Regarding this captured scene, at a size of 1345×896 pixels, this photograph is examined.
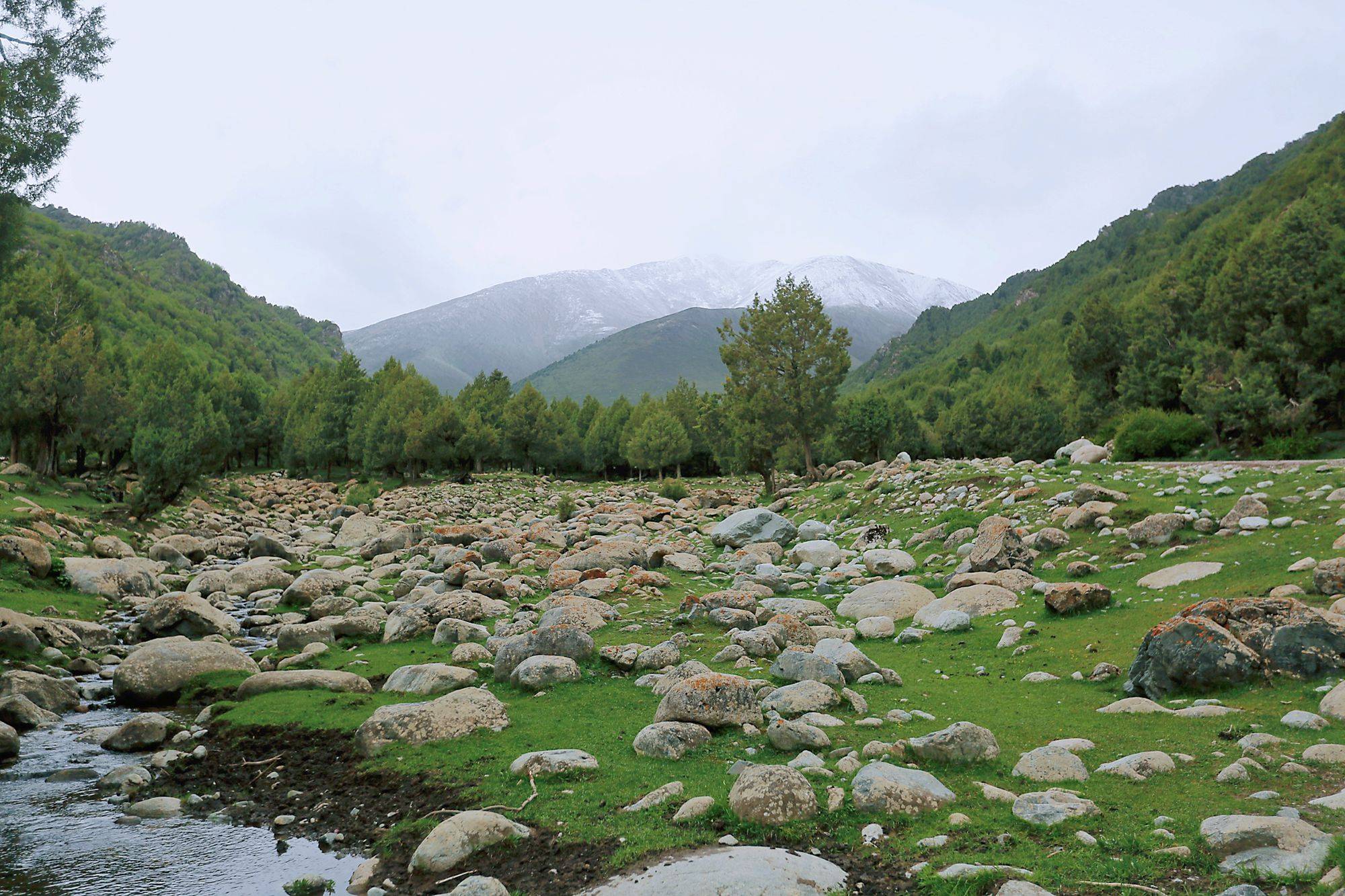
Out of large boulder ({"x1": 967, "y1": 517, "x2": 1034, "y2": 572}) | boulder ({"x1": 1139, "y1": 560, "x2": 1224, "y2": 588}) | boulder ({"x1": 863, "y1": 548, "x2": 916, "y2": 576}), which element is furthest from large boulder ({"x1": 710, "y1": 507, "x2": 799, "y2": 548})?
boulder ({"x1": 1139, "y1": 560, "x2": 1224, "y2": 588})

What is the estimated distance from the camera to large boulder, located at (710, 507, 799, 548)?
91.5ft

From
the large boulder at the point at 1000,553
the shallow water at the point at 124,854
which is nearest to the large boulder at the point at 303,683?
the shallow water at the point at 124,854

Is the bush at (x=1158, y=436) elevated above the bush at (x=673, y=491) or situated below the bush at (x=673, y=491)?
above

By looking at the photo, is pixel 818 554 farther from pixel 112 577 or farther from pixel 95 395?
pixel 95 395

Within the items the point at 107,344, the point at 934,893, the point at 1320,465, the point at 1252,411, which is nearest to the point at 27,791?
the point at 934,893

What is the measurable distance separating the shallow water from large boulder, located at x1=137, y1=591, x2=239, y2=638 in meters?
8.16

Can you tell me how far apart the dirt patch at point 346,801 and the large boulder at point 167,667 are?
3107 mm

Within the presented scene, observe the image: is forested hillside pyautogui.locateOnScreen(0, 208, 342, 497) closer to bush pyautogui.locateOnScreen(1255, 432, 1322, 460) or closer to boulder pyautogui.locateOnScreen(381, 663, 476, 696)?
boulder pyautogui.locateOnScreen(381, 663, 476, 696)

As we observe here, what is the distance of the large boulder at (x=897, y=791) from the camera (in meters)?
6.82

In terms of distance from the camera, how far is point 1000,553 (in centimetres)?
1730

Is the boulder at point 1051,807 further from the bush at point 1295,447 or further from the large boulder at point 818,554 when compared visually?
the bush at point 1295,447

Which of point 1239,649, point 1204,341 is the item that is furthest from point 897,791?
point 1204,341

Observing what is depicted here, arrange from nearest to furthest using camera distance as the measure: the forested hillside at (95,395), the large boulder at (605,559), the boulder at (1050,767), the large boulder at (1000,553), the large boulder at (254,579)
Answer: the boulder at (1050,767) → the large boulder at (1000,553) → the large boulder at (254,579) → the large boulder at (605,559) → the forested hillside at (95,395)

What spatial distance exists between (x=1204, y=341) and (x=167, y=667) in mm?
53305
